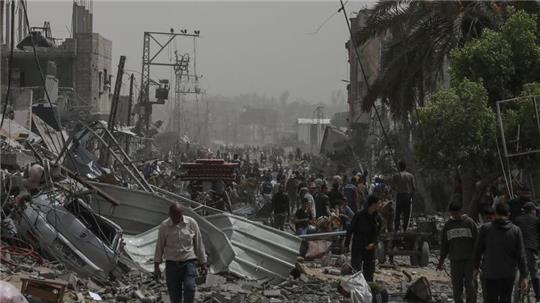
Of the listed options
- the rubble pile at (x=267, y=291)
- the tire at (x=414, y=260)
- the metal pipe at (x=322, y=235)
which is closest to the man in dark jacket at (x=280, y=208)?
the metal pipe at (x=322, y=235)

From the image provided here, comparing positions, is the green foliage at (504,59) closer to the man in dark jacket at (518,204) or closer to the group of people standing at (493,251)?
the man in dark jacket at (518,204)

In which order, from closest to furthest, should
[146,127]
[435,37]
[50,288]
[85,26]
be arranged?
[50,288], [435,37], [146,127], [85,26]

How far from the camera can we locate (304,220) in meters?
17.0

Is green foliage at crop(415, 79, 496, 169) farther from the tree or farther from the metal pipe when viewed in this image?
the tree

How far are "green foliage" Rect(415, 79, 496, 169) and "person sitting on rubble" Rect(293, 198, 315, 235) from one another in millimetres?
2721

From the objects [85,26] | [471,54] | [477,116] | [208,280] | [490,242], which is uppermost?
[85,26]

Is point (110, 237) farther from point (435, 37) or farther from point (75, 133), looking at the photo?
point (435, 37)

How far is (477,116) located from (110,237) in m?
7.05

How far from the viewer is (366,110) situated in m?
21.5

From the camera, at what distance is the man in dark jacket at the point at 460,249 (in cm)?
997

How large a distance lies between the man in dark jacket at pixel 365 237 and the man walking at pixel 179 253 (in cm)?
237

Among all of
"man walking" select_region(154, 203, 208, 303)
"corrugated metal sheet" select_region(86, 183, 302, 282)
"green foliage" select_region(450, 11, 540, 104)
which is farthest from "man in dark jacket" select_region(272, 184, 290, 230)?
"man walking" select_region(154, 203, 208, 303)

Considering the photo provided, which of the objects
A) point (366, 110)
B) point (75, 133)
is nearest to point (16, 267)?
point (75, 133)

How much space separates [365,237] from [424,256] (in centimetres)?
385
